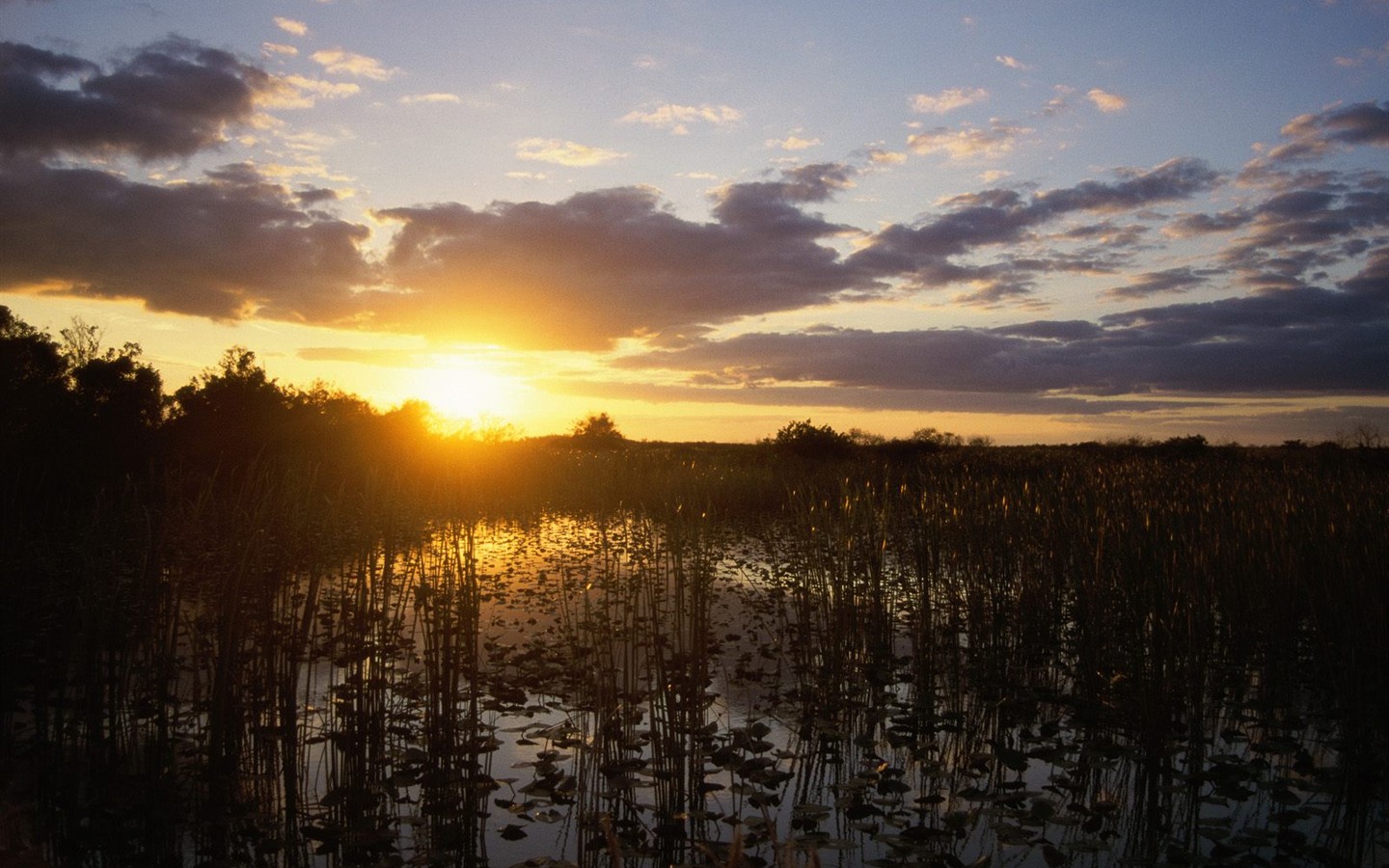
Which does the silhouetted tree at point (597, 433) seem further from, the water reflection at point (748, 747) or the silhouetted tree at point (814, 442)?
the water reflection at point (748, 747)

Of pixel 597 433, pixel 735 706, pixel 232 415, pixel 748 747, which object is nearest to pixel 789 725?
pixel 735 706

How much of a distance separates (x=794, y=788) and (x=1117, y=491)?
7327mm

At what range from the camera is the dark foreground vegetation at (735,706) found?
4266 millimetres

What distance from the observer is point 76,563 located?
8.84 meters

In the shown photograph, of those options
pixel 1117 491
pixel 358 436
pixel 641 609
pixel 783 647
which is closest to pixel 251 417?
pixel 358 436

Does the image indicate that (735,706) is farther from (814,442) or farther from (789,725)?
(814,442)

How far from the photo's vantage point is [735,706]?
6.43 meters

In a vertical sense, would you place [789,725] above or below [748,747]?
below

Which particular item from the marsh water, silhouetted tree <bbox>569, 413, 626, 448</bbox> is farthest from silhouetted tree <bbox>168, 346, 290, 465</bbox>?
silhouetted tree <bbox>569, 413, 626, 448</bbox>

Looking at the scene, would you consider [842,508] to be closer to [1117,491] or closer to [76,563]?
[1117,491]

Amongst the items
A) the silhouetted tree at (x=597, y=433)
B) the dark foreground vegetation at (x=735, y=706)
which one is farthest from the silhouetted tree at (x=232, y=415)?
the silhouetted tree at (x=597, y=433)

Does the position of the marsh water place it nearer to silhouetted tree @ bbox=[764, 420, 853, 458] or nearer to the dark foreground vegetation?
the dark foreground vegetation

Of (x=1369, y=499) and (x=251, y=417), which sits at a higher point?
(x=251, y=417)

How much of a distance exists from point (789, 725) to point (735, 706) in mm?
581
